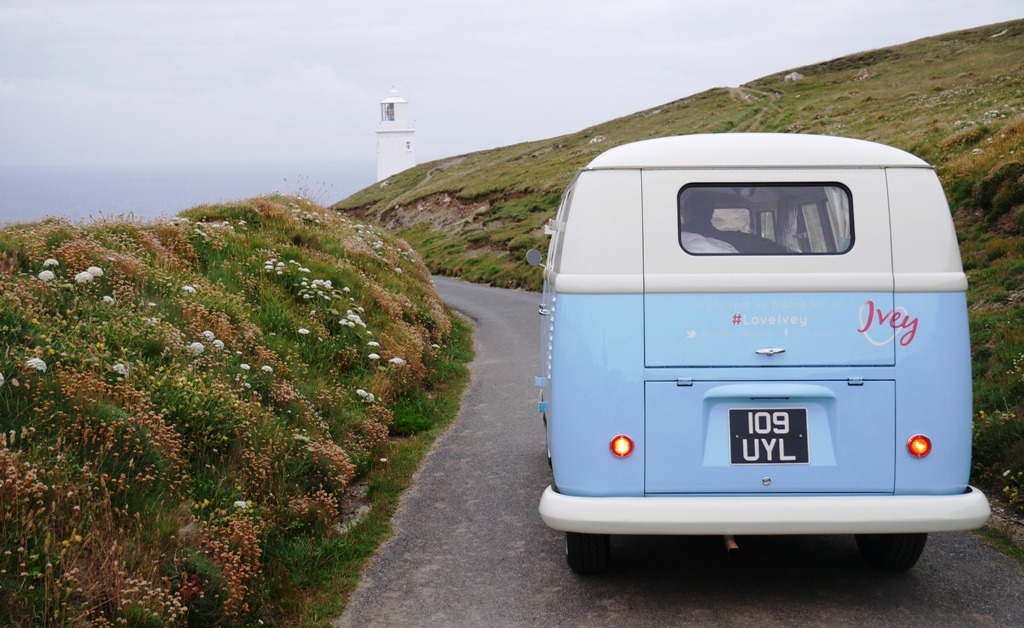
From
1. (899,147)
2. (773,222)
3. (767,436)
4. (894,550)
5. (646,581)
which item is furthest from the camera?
(899,147)

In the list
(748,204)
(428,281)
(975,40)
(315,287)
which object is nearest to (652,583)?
(748,204)

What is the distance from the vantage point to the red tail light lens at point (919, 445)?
4.35 m

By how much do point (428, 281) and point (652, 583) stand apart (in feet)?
52.1

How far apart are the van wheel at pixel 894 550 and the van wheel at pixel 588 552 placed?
1640 mm

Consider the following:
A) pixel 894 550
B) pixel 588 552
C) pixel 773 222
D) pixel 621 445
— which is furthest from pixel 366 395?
pixel 894 550

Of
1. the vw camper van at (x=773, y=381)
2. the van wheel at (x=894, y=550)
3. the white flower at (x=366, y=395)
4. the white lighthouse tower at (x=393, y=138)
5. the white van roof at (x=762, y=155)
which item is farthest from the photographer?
Answer: the white lighthouse tower at (x=393, y=138)

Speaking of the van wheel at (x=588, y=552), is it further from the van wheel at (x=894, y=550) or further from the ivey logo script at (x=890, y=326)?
the ivey logo script at (x=890, y=326)

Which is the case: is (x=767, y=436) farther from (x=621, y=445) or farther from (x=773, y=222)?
(x=773, y=222)

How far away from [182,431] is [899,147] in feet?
98.1

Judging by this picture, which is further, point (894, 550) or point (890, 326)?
point (894, 550)

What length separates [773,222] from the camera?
4.72 m

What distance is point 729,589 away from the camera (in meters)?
4.99

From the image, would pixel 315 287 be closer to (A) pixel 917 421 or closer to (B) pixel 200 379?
(B) pixel 200 379

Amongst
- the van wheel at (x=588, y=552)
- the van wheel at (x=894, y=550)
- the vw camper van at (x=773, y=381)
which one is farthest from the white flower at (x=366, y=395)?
the van wheel at (x=894, y=550)
